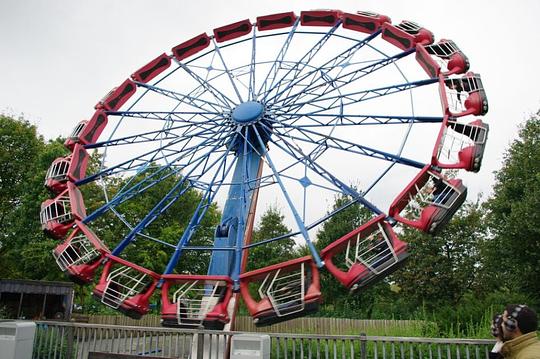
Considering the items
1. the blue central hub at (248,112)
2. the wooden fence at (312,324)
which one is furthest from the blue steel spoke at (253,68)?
the wooden fence at (312,324)

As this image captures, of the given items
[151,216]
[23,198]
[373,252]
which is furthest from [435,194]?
[23,198]

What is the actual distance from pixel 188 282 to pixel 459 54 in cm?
1007

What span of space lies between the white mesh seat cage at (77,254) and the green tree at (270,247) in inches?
791

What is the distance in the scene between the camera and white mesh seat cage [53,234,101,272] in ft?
42.5

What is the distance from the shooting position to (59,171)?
49.3ft

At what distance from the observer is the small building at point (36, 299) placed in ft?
70.9

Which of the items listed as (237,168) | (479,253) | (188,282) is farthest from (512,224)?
(188,282)

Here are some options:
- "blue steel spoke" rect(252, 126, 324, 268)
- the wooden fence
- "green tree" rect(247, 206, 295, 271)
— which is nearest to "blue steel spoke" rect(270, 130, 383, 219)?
"blue steel spoke" rect(252, 126, 324, 268)

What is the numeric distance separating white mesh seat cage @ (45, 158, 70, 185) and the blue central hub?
19.2 feet

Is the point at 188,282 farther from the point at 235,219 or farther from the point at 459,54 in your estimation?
the point at 459,54

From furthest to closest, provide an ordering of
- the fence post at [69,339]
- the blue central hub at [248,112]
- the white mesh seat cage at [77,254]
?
the blue central hub at [248,112]
the white mesh seat cage at [77,254]
the fence post at [69,339]

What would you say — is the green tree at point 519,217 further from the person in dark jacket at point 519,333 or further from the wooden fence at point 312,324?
the person in dark jacket at point 519,333

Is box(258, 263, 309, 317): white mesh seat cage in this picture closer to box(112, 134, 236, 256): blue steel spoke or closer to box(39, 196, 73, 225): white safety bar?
box(112, 134, 236, 256): blue steel spoke

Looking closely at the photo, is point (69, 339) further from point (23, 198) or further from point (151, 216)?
point (23, 198)
